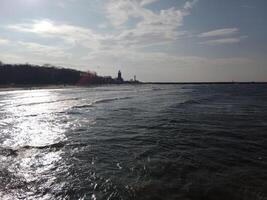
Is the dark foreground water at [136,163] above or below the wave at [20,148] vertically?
above

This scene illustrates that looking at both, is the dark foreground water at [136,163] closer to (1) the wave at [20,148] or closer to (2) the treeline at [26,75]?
(1) the wave at [20,148]

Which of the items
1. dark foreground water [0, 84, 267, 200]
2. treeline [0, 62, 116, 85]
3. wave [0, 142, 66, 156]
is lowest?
wave [0, 142, 66, 156]

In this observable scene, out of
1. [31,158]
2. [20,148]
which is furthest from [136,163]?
[20,148]

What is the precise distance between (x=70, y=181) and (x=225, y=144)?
901cm

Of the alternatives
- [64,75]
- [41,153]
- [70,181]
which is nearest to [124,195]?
[70,181]

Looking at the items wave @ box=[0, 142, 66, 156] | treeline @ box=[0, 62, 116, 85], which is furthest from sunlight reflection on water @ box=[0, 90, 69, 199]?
treeline @ box=[0, 62, 116, 85]

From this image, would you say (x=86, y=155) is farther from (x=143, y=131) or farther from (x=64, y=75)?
(x=64, y=75)

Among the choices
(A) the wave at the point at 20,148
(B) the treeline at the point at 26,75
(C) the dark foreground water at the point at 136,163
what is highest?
(B) the treeline at the point at 26,75

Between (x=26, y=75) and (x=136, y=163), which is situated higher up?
(x=26, y=75)

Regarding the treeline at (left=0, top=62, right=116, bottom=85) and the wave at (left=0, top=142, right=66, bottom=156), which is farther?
the treeline at (left=0, top=62, right=116, bottom=85)

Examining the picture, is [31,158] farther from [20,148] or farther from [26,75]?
[26,75]

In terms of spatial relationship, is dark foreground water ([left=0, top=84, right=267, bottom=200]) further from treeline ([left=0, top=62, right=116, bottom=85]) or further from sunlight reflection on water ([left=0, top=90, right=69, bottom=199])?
treeline ([left=0, top=62, right=116, bottom=85])

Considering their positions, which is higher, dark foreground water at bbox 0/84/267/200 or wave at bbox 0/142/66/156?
dark foreground water at bbox 0/84/267/200

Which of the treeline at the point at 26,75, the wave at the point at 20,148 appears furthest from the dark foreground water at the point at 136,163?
the treeline at the point at 26,75
